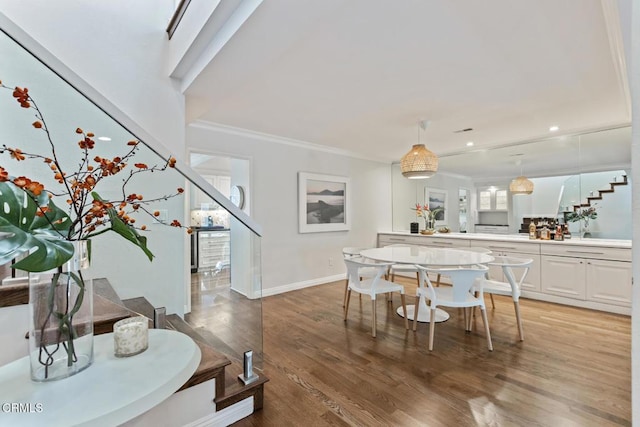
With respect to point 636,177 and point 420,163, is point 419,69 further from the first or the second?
point 636,177

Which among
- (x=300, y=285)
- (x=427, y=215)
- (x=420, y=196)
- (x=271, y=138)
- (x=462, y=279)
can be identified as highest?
(x=271, y=138)

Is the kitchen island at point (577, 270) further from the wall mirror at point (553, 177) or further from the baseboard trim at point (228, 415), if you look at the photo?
the baseboard trim at point (228, 415)

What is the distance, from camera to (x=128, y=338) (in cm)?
116

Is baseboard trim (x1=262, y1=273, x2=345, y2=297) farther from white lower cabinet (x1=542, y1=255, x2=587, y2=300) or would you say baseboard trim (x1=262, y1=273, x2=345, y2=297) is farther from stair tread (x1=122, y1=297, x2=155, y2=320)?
white lower cabinet (x1=542, y1=255, x2=587, y2=300)

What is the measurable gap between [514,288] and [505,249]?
6.12ft

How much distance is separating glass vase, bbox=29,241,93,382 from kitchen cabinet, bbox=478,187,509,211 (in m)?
5.57

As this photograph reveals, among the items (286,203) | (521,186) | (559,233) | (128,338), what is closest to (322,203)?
(286,203)

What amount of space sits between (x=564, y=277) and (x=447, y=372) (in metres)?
2.79

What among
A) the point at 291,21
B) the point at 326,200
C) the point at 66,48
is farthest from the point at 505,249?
the point at 66,48

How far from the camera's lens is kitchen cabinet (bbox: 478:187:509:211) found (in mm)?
5031

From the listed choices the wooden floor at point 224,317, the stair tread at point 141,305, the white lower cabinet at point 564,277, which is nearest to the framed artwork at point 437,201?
the white lower cabinet at point 564,277

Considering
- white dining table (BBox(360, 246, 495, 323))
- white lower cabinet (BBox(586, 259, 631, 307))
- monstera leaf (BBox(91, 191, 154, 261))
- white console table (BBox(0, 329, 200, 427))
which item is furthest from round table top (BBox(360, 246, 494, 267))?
monstera leaf (BBox(91, 191, 154, 261))

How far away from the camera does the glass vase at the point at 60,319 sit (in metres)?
0.97

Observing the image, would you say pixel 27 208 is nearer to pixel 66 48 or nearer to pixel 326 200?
pixel 66 48
